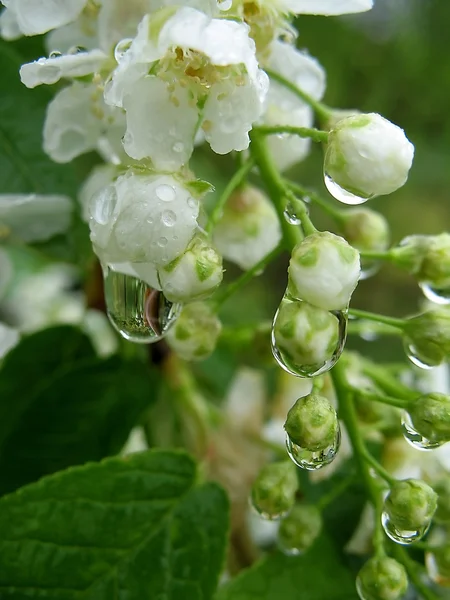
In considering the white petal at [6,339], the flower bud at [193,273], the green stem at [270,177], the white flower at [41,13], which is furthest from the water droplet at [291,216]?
the white petal at [6,339]

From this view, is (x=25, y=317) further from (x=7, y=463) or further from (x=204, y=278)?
(x=204, y=278)

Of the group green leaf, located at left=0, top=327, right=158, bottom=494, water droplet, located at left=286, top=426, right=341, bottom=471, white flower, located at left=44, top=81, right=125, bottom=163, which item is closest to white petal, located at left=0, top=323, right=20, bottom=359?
green leaf, located at left=0, top=327, right=158, bottom=494

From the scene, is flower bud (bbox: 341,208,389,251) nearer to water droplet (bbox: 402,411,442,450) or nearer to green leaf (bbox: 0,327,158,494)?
water droplet (bbox: 402,411,442,450)

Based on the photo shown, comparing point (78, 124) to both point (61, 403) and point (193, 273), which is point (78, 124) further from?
point (61, 403)

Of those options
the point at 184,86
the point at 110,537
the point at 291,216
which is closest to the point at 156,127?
the point at 184,86

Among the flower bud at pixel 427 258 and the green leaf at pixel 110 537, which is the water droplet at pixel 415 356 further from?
the green leaf at pixel 110 537
